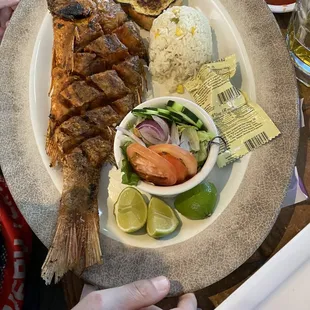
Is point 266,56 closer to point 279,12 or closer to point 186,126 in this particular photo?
point 279,12

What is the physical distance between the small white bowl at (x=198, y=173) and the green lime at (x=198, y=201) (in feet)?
0.14

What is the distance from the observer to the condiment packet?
180 cm

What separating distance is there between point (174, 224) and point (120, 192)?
0.85 feet

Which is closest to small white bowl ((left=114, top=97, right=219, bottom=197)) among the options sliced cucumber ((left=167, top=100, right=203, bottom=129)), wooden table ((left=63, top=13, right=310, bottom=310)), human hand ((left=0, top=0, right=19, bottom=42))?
sliced cucumber ((left=167, top=100, right=203, bottom=129))

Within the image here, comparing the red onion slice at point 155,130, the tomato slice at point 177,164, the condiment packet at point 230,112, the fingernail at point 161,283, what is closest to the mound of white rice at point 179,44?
the condiment packet at point 230,112

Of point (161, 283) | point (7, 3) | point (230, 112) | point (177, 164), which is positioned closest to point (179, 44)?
point (230, 112)

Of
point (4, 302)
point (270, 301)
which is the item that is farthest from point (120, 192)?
point (270, 301)

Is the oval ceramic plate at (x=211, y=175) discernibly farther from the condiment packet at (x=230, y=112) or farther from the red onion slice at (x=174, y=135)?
the red onion slice at (x=174, y=135)

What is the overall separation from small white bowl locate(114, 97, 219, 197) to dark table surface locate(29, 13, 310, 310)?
367mm

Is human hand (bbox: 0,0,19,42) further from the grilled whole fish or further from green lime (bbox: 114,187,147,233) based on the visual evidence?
green lime (bbox: 114,187,147,233)

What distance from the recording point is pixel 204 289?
1.71 metres

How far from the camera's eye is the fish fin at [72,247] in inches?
61.6

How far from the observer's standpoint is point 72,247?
5.24ft

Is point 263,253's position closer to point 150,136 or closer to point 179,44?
point 150,136
